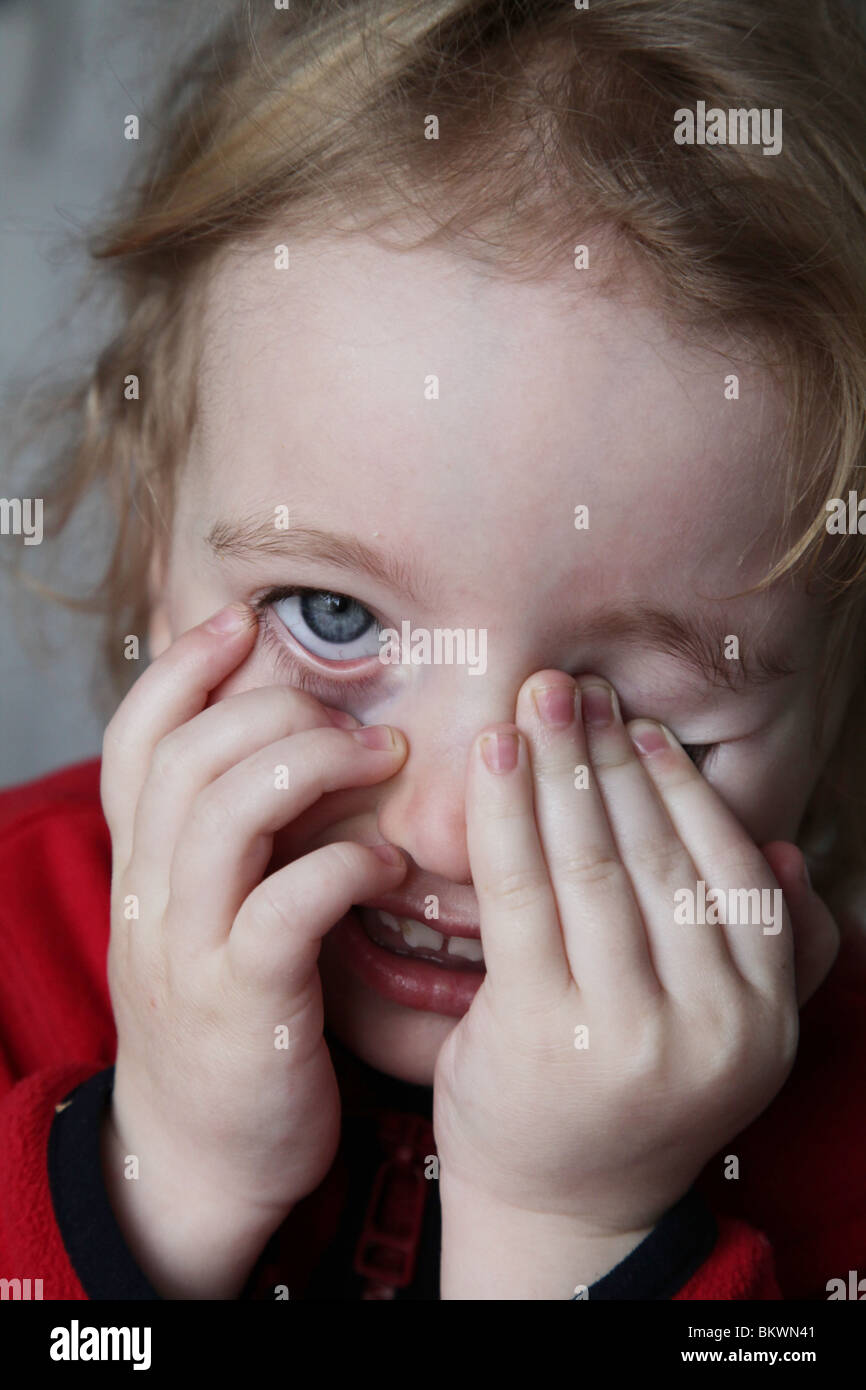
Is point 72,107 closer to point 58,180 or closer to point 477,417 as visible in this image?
point 58,180

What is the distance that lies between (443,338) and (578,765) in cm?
31

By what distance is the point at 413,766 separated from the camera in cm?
93

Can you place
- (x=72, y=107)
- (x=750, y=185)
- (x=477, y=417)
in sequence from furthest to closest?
(x=72, y=107) → (x=750, y=185) → (x=477, y=417)

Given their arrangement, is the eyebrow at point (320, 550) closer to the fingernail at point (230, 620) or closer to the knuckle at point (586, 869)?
the fingernail at point (230, 620)

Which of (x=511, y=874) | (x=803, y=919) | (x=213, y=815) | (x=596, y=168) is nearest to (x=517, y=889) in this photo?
(x=511, y=874)

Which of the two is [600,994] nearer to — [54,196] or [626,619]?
[626,619]

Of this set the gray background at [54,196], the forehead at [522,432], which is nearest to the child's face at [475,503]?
the forehead at [522,432]

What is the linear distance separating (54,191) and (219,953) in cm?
121

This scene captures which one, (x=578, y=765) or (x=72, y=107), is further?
(x=72, y=107)

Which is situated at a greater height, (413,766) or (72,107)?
(72,107)

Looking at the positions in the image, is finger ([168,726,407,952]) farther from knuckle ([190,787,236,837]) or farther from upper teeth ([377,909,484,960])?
upper teeth ([377,909,484,960])

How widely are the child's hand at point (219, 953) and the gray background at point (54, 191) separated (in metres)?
0.75

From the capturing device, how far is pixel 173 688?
1.00 m
